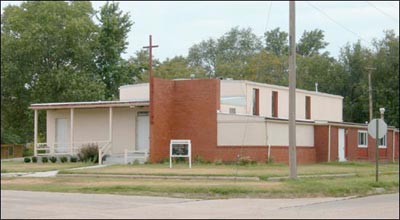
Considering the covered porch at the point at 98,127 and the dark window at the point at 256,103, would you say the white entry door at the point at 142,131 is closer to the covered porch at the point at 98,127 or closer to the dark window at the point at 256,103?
the covered porch at the point at 98,127

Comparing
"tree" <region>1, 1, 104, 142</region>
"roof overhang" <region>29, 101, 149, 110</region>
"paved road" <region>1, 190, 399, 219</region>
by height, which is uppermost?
"tree" <region>1, 1, 104, 142</region>

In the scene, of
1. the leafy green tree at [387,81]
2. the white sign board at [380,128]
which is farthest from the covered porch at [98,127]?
the leafy green tree at [387,81]

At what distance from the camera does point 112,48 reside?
59.6 meters

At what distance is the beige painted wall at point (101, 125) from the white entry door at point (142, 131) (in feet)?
0.81

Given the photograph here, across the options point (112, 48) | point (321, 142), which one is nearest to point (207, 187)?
point (321, 142)

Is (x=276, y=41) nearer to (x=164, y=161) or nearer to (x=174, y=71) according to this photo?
(x=174, y=71)

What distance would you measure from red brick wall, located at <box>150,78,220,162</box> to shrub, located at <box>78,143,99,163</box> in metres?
3.56

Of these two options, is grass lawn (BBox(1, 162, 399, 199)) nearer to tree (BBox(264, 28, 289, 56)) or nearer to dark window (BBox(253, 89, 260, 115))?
dark window (BBox(253, 89, 260, 115))

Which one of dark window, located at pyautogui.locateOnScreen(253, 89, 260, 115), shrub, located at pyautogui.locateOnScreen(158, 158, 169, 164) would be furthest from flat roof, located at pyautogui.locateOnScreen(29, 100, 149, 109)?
dark window, located at pyautogui.locateOnScreen(253, 89, 260, 115)

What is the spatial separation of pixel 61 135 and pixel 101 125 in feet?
11.4

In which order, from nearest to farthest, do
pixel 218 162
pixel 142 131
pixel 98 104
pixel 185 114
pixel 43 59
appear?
pixel 218 162 → pixel 185 114 → pixel 98 104 → pixel 142 131 → pixel 43 59

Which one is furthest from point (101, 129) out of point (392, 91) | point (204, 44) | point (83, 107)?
point (204, 44)

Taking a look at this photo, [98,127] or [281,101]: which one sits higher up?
[281,101]

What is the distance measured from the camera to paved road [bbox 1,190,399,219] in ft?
51.5
